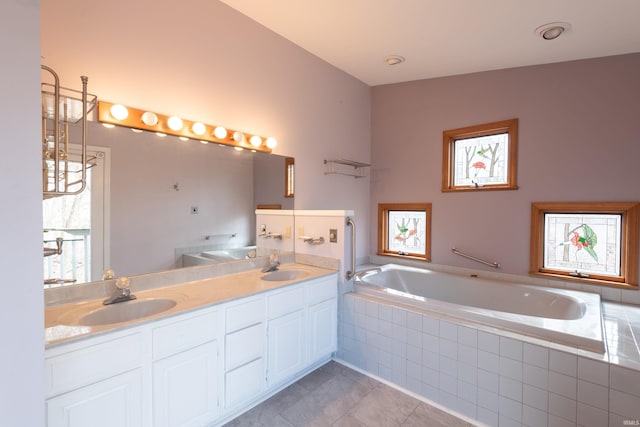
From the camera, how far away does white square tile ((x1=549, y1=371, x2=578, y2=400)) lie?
1545 mm

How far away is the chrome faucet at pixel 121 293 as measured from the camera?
64.6 inches

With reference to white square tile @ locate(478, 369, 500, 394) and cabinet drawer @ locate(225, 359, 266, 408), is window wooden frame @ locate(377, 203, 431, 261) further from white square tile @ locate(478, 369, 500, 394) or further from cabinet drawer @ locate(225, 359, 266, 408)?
cabinet drawer @ locate(225, 359, 266, 408)

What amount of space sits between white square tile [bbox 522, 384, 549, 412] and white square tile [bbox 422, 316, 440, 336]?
53 centimetres

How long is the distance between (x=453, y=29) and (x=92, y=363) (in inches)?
118

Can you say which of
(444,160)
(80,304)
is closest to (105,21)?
(80,304)

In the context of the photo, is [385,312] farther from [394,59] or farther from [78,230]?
[394,59]

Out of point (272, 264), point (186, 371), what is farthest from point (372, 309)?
point (186, 371)

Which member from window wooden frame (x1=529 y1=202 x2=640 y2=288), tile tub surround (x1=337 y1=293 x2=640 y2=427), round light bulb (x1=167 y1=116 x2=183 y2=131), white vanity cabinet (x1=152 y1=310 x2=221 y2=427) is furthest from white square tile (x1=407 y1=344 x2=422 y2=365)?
round light bulb (x1=167 y1=116 x2=183 y2=131)

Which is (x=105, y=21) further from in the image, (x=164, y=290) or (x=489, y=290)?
(x=489, y=290)

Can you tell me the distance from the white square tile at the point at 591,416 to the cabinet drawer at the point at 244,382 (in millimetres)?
1749

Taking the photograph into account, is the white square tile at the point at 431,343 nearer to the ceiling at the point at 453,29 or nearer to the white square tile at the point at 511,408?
the white square tile at the point at 511,408

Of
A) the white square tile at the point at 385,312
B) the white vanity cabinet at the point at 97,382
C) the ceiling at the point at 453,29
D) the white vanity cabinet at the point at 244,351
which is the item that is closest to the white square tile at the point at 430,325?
the white square tile at the point at 385,312

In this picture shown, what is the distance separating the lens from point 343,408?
6.53 ft

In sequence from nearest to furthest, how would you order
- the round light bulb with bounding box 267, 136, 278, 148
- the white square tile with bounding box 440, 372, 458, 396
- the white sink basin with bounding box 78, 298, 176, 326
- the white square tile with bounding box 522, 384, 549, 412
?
1. the white sink basin with bounding box 78, 298, 176, 326
2. the white square tile with bounding box 522, 384, 549, 412
3. the white square tile with bounding box 440, 372, 458, 396
4. the round light bulb with bounding box 267, 136, 278, 148
